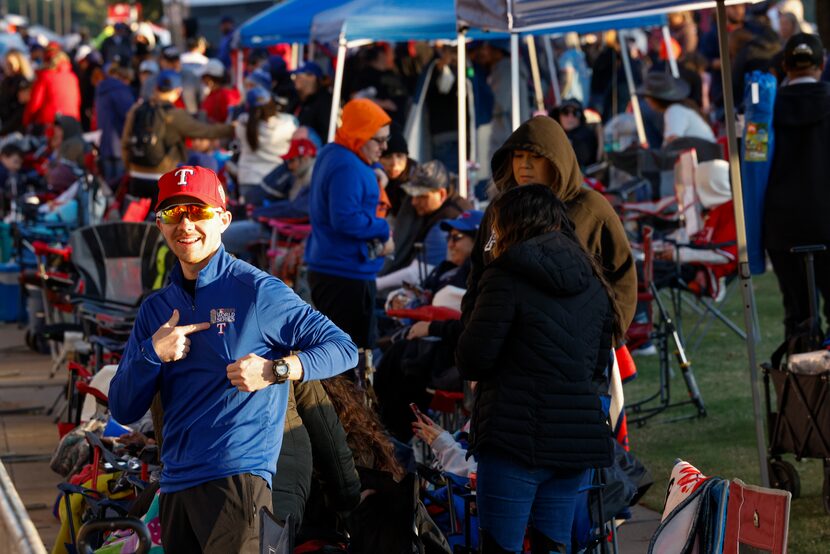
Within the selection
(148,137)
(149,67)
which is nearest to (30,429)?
(148,137)

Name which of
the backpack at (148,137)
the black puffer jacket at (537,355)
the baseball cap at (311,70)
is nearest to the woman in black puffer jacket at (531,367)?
the black puffer jacket at (537,355)

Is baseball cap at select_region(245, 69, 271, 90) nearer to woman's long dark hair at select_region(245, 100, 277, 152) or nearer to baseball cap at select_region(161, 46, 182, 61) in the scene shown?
baseball cap at select_region(161, 46, 182, 61)

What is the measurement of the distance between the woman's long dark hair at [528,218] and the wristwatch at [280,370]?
1098mm

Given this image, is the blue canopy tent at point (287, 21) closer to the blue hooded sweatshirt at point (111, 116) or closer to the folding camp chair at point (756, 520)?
the blue hooded sweatshirt at point (111, 116)

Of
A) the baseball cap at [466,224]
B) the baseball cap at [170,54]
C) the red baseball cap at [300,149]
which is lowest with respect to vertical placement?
the baseball cap at [466,224]

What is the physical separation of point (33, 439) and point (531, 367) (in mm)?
5288

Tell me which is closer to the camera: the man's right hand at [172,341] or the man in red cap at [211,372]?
the man's right hand at [172,341]

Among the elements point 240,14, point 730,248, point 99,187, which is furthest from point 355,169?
point 240,14

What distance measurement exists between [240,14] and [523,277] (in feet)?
73.1

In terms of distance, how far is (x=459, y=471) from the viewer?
566 cm

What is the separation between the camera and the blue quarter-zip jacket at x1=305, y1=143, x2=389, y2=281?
26.2 feet

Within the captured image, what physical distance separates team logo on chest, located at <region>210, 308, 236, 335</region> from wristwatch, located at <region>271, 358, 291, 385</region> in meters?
0.24

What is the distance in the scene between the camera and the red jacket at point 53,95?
21.7 m

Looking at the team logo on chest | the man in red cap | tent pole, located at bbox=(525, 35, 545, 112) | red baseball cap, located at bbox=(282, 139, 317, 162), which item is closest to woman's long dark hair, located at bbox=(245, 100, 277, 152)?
red baseball cap, located at bbox=(282, 139, 317, 162)
